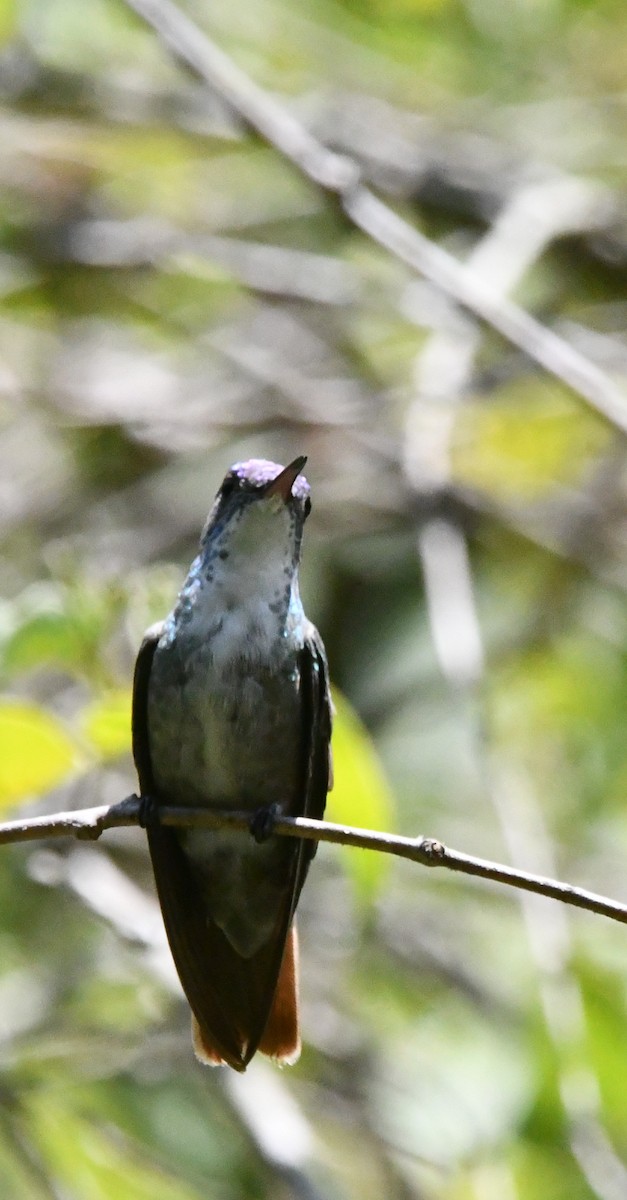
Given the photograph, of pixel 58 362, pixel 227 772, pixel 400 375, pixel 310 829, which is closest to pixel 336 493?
pixel 400 375

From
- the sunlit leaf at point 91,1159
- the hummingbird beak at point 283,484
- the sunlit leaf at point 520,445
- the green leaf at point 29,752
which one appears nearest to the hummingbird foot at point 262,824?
the green leaf at point 29,752

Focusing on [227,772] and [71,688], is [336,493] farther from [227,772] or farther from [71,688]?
[227,772]

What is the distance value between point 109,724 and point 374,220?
1.22 m

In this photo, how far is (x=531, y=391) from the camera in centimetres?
632

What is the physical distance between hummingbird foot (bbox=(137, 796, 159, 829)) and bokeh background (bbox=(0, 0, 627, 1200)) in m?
0.81

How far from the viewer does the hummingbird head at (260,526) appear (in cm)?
317

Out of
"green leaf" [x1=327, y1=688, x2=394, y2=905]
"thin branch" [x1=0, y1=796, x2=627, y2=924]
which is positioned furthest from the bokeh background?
"thin branch" [x1=0, y1=796, x2=627, y2=924]

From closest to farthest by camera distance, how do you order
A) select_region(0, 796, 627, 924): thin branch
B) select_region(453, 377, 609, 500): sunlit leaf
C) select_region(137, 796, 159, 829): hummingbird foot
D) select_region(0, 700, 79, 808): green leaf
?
1. select_region(0, 796, 627, 924): thin branch
2. select_region(0, 700, 79, 808): green leaf
3. select_region(137, 796, 159, 829): hummingbird foot
4. select_region(453, 377, 609, 500): sunlit leaf

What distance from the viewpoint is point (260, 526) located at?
10.5 feet

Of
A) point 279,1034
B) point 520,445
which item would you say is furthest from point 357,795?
point 520,445

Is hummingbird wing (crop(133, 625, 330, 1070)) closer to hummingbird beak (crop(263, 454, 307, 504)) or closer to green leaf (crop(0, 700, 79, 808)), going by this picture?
hummingbird beak (crop(263, 454, 307, 504))

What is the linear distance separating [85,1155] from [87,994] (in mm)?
1038

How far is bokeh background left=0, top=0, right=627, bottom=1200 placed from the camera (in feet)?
14.3

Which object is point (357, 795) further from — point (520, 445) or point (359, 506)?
point (359, 506)
